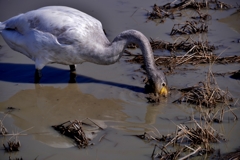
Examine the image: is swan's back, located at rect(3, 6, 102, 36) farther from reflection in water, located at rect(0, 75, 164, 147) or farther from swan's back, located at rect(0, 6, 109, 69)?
reflection in water, located at rect(0, 75, 164, 147)

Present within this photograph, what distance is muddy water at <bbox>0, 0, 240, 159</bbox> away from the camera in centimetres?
610

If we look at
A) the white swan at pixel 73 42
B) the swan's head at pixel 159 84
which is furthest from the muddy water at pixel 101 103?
the white swan at pixel 73 42

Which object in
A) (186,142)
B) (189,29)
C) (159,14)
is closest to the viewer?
(186,142)

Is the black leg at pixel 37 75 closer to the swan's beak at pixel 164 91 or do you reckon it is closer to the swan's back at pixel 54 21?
the swan's back at pixel 54 21

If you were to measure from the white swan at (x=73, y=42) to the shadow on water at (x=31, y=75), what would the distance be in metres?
0.33

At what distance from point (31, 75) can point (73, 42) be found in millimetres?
1200

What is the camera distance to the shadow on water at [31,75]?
8328mm

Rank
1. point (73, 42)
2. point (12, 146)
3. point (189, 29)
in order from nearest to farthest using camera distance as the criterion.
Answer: point (12, 146)
point (73, 42)
point (189, 29)

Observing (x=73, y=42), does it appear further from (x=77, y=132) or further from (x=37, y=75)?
(x=77, y=132)

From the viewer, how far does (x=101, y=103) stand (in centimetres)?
750

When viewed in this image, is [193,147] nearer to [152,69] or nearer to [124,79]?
[152,69]

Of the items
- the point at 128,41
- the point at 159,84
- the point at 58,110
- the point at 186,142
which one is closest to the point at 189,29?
the point at 128,41

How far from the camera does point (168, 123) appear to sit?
6.74 m

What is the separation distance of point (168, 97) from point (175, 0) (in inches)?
178
